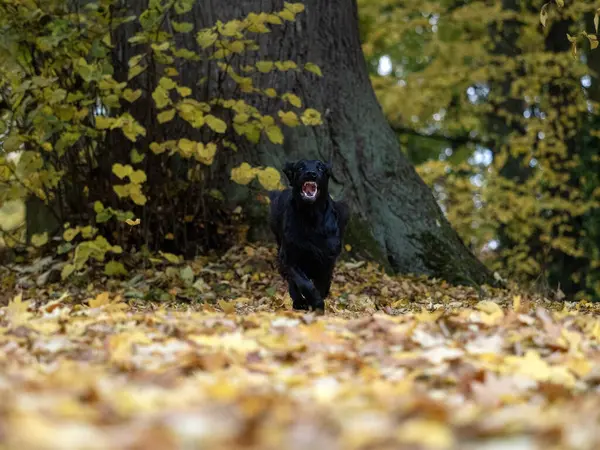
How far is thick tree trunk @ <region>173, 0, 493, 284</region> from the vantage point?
27.7 ft

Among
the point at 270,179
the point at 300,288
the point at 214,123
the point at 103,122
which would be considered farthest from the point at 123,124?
the point at 300,288

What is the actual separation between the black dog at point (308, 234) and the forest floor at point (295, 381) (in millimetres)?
1241

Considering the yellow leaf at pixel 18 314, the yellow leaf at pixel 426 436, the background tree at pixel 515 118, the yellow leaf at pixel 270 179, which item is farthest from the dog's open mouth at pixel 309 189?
the background tree at pixel 515 118

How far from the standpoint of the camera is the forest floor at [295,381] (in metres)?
1.75

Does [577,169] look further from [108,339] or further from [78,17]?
[108,339]

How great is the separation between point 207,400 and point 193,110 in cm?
521

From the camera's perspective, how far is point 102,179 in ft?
26.5

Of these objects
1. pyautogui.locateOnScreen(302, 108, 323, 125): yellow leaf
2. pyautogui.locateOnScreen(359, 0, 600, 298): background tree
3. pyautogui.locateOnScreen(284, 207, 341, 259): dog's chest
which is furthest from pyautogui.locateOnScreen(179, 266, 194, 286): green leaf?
pyautogui.locateOnScreen(359, 0, 600, 298): background tree

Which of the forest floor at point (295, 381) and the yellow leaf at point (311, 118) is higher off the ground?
the yellow leaf at point (311, 118)

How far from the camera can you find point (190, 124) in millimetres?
7797

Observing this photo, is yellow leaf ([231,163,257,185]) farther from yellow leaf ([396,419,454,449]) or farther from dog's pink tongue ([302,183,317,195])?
yellow leaf ([396,419,454,449])

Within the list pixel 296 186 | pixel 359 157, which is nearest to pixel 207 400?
pixel 296 186

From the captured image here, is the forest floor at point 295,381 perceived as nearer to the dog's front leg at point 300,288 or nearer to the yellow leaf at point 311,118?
the dog's front leg at point 300,288

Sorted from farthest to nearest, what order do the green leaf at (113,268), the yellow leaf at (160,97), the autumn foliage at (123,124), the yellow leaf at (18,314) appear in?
the green leaf at (113,268), the autumn foliage at (123,124), the yellow leaf at (160,97), the yellow leaf at (18,314)
